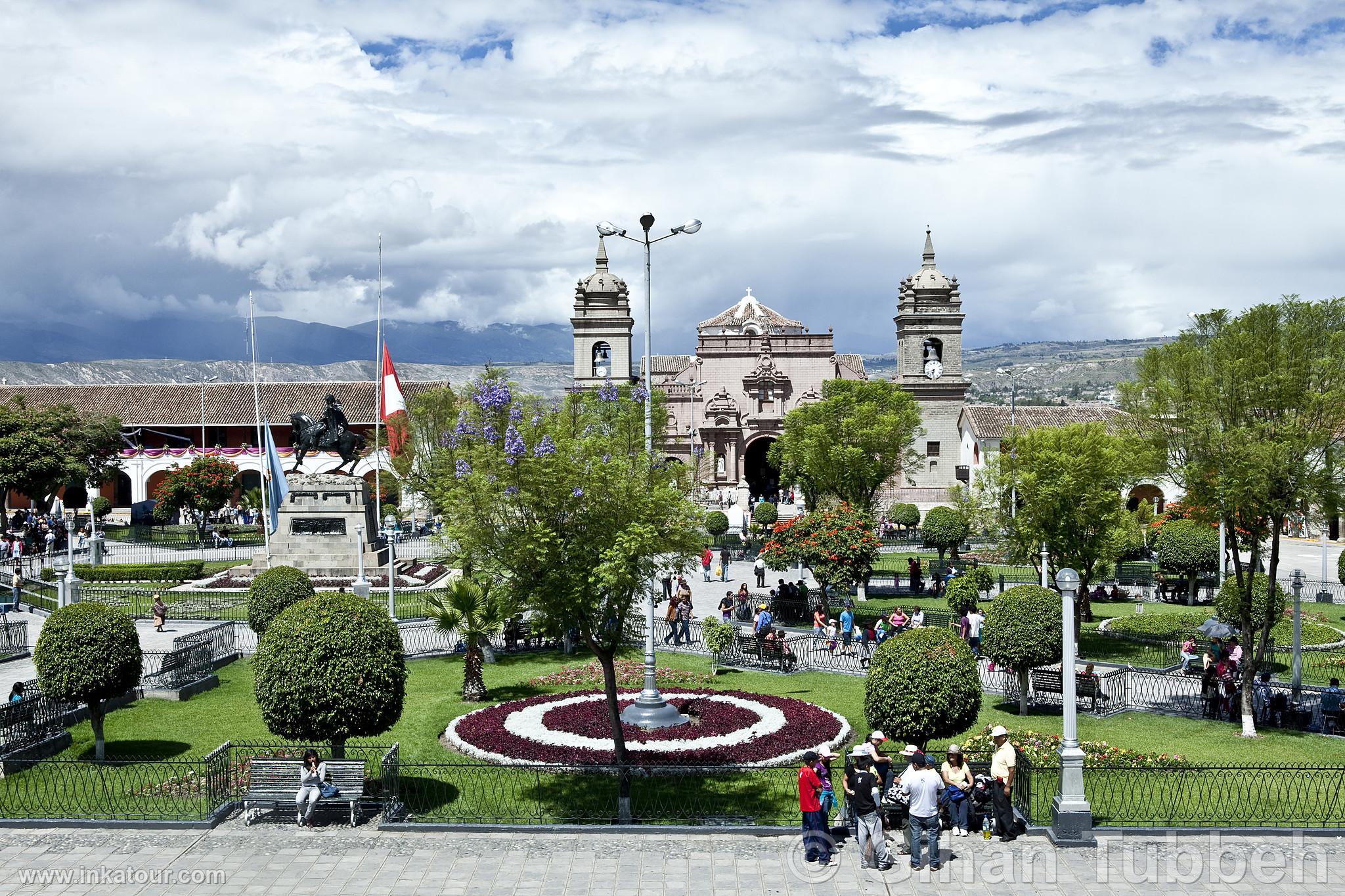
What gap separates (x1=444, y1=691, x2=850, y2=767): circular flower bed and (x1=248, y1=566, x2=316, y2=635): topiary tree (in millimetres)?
6130

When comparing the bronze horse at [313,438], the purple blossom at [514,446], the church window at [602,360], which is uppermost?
the church window at [602,360]

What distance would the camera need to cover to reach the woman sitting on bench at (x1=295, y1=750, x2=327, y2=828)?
1358cm

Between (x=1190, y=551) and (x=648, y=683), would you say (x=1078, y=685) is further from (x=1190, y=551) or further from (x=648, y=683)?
(x=1190, y=551)

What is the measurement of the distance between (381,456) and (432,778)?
5194cm

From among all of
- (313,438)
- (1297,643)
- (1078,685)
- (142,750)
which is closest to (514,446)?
(142,750)

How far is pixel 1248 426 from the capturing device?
1897 centimetres

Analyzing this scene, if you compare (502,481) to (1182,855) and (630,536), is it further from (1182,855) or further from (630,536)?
(1182,855)

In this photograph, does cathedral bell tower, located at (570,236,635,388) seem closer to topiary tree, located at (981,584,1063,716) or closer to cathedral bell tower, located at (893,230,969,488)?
cathedral bell tower, located at (893,230,969,488)

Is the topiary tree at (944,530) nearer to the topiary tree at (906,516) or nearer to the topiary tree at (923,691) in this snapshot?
the topiary tree at (906,516)

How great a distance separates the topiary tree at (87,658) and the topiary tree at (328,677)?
3751 millimetres

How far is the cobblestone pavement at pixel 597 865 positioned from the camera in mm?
11727

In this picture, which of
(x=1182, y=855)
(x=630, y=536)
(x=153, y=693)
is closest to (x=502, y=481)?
(x=630, y=536)

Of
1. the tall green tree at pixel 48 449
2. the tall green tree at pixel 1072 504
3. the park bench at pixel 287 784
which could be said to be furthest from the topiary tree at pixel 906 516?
the park bench at pixel 287 784

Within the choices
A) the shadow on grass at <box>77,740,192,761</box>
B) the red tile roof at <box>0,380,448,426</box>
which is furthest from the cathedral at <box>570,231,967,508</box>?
the shadow on grass at <box>77,740,192,761</box>
